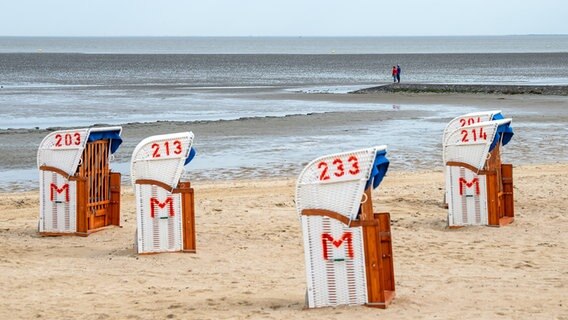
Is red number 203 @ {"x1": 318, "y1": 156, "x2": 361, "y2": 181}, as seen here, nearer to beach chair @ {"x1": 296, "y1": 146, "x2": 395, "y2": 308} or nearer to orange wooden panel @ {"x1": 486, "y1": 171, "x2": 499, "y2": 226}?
beach chair @ {"x1": 296, "y1": 146, "x2": 395, "y2": 308}

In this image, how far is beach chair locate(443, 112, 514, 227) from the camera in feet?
47.5

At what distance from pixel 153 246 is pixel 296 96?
41.3 meters

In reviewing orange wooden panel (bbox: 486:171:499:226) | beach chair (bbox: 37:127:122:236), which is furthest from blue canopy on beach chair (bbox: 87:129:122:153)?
orange wooden panel (bbox: 486:171:499:226)

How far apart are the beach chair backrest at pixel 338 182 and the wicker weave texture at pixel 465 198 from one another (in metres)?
5.15

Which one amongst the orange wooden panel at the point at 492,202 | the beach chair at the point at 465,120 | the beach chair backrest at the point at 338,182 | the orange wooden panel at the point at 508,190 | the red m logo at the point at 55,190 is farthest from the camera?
the beach chair at the point at 465,120

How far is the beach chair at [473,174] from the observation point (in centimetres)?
1448

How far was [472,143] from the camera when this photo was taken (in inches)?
571

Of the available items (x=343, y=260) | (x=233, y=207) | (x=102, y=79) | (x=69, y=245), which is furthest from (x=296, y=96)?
(x=343, y=260)

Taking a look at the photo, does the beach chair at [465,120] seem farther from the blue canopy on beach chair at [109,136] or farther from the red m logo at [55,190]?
the red m logo at [55,190]

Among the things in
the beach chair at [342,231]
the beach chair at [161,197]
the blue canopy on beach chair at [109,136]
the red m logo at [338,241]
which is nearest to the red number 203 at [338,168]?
the beach chair at [342,231]

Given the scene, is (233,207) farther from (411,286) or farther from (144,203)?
(411,286)

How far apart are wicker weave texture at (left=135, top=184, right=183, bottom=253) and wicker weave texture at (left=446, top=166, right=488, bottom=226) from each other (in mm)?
3920

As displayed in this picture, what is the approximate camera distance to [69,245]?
13680 mm

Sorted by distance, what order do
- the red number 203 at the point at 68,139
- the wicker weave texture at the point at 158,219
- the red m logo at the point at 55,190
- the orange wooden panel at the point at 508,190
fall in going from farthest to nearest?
the orange wooden panel at the point at 508,190, the red m logo at the point at 55,190, the red number 203 at the point at 68,139, the wicker weave texture at the point at 158,219
